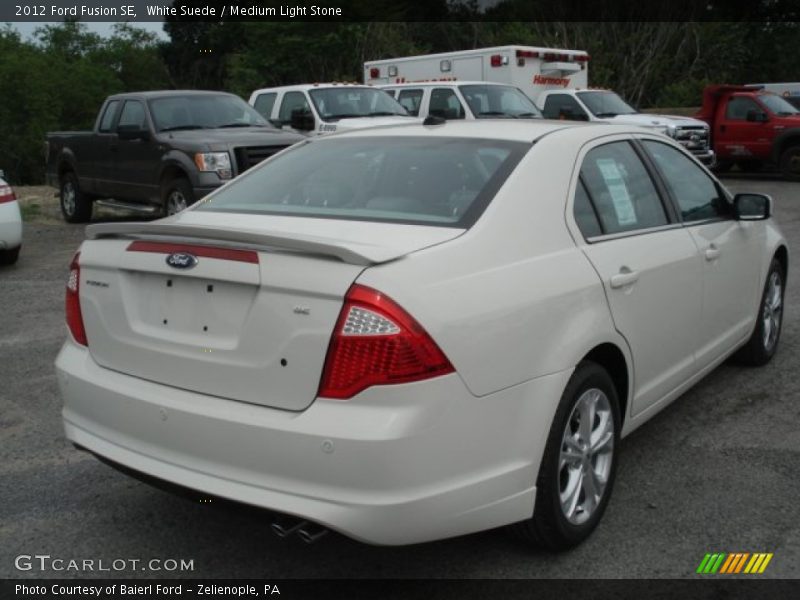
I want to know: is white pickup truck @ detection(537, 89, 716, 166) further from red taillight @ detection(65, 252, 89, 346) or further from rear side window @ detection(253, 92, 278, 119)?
red taillight @ detection(65, 252, 89, 346)

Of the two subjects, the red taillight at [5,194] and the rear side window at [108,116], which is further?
the rear side window at [108,116]

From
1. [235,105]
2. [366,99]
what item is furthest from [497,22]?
[235,105]

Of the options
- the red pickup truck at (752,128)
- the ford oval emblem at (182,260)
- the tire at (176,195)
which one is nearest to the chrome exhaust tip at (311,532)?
the ford oval emblem at (182,260)

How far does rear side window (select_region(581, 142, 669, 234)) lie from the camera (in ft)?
13.0

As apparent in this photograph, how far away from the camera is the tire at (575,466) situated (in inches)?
130

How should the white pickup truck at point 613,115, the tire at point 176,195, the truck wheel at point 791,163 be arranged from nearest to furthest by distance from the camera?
1. the tire at point 176,195
2. the white pickup truck at point 613,115
3. the truck wheel at point 791,163

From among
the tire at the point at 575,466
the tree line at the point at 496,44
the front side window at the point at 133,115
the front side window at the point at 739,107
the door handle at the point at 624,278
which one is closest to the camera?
the tire at the point at 575,466

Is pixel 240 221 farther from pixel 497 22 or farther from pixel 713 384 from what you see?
pixel 497 22

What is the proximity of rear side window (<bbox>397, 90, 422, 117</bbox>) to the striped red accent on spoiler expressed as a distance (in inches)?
527

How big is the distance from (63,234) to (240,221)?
10427mm

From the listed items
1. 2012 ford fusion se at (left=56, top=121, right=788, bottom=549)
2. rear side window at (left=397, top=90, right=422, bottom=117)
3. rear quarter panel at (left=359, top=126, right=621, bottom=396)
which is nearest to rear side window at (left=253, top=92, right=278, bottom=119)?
rear side window at (left=397, top=90, right=422, bottom=117)

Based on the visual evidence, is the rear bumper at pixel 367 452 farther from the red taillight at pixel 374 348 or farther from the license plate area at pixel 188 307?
the license plate area at pixel 188 307

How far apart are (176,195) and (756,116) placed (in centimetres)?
1285

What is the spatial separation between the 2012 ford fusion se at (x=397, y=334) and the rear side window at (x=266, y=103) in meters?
11.8
